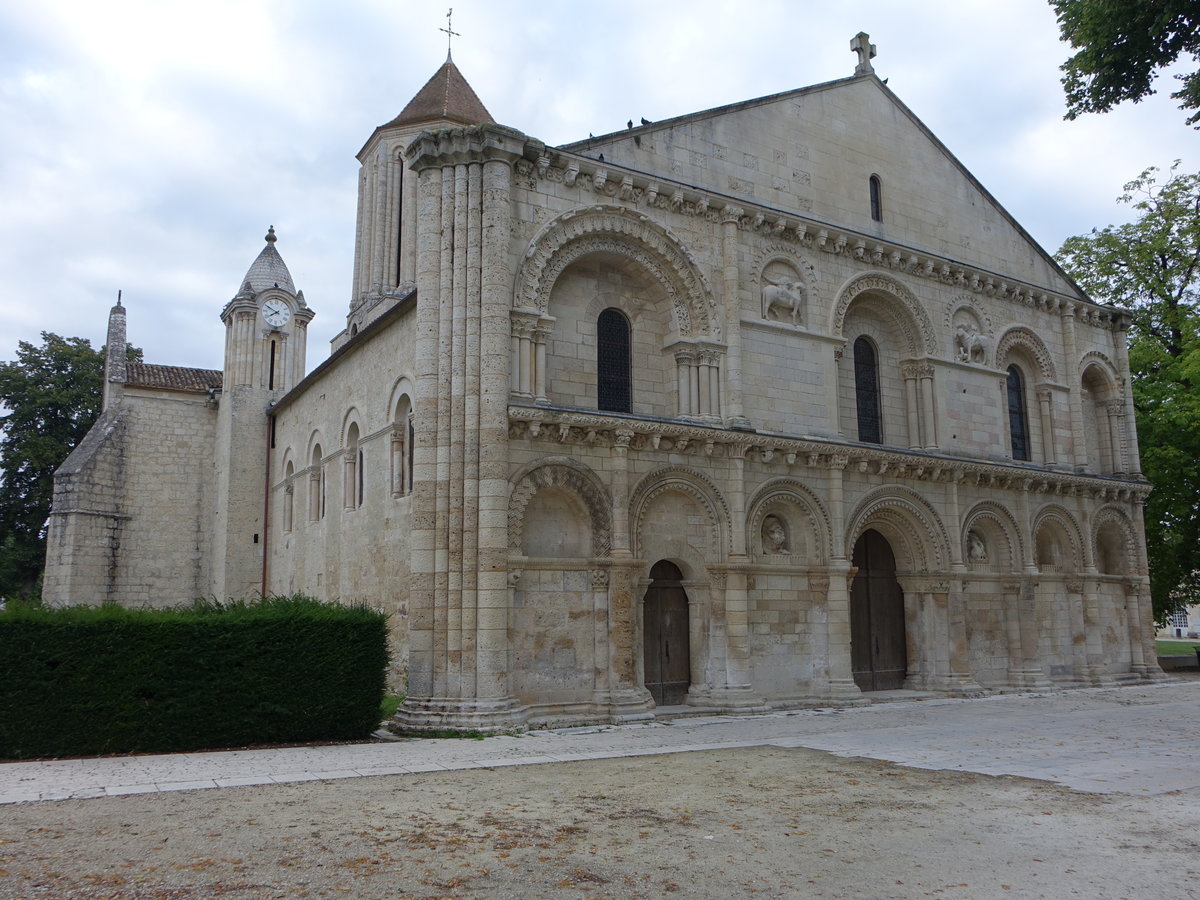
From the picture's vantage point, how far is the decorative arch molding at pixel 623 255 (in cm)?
1627

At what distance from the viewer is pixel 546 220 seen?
1655cm

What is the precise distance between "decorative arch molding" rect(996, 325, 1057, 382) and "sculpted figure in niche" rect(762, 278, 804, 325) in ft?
22.0

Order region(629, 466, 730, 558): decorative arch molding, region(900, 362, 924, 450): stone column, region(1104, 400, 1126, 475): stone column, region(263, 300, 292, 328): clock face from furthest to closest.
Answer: region(263, 300, 292, 328): clock face, region(1104, 400, 1126, 475): stone column, region(900, 362, 924, 450): stone column, region(629, 466, 730, 558): decorative arch molding

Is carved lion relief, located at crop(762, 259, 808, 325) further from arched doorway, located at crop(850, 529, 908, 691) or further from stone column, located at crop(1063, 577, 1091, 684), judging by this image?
stone column, located at crop(1063, 577, 1091, 684)

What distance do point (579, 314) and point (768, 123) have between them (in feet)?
21.0

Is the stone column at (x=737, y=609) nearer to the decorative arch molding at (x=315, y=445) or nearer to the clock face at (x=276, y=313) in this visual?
the decorative arch molding at (x=315, y=445)

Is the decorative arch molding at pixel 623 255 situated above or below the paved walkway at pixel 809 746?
above

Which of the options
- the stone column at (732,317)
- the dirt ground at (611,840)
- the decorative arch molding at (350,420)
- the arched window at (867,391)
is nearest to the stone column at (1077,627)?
the arched window at (867,391)

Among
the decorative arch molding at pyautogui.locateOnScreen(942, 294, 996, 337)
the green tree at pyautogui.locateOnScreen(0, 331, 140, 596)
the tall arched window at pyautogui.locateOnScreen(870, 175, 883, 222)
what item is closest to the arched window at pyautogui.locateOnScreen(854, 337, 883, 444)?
the decorative arch molding at pyautogui.locateOnScreen(942, 294, 996, 337)

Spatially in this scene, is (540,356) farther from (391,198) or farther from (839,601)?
(391,198)

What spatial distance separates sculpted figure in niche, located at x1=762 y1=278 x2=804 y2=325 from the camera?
19031 mm

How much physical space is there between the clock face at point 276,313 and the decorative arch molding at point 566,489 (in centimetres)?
1937

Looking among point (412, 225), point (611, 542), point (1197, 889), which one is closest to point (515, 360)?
point (611, 542)

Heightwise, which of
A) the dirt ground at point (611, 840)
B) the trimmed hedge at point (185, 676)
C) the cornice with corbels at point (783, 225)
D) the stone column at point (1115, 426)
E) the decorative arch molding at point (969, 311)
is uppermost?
the cornice with corbels at point (783, 225)
